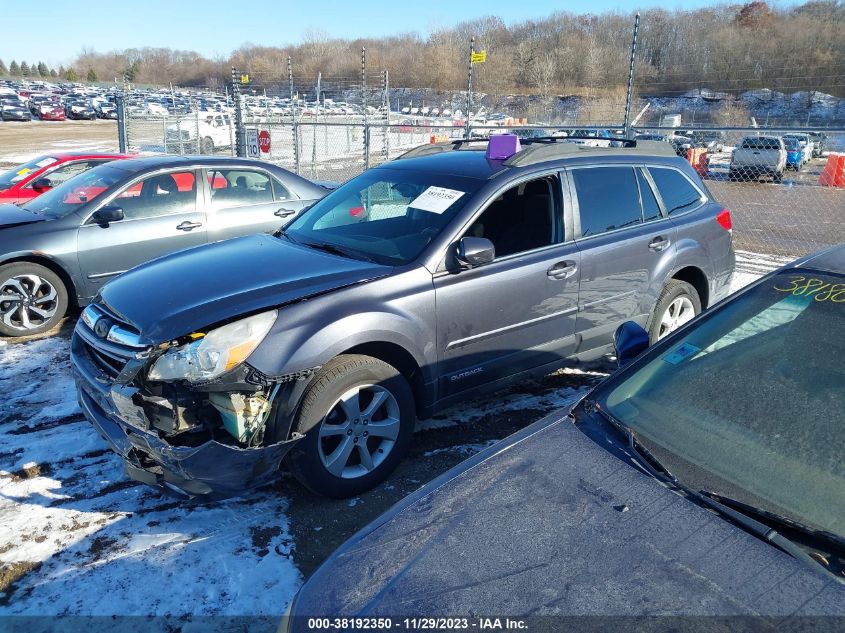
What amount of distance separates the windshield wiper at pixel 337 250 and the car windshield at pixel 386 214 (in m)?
0.01

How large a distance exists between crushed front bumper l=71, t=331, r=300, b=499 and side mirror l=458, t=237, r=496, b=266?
1.34m

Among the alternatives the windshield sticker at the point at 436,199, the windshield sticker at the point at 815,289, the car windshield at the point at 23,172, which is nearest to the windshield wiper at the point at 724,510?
the windshield sticker at the point at 815,289

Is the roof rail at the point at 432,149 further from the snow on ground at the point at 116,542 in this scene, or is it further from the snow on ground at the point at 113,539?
the snow on ground at the point at 116,542

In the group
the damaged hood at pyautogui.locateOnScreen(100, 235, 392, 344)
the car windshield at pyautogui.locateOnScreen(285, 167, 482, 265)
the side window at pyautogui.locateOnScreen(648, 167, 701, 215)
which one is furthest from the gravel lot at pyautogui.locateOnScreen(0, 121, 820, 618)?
the side window at pyautogui.locateOnScreen(648, 167, 701, 215)

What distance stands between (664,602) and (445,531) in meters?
0.59

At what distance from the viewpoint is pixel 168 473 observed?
292cm

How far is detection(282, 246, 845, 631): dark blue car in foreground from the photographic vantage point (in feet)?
4.98

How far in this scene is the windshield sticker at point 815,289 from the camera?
2.27 meters

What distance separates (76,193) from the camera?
6.38m

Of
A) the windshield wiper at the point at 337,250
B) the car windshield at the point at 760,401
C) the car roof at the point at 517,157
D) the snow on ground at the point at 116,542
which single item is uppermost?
the car roof at the point at 517,157

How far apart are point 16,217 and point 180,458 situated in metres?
4.50

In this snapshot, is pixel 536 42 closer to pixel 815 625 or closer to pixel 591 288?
pixel 591 288

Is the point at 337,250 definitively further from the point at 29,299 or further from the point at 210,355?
the point at 29,299

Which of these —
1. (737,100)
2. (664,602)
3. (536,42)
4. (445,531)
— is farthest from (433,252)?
(536,42)
